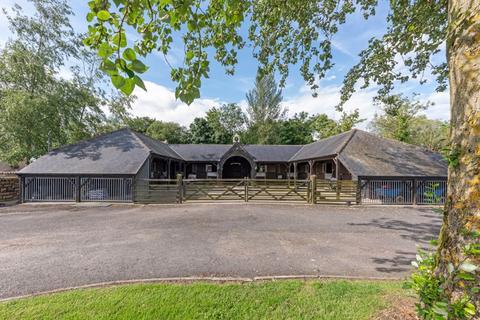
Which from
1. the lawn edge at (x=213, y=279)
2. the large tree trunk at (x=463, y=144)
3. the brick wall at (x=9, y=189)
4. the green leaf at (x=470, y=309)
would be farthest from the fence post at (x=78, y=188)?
the green leaf at (x=470, y=309)

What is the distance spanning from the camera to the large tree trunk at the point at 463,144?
2152mm

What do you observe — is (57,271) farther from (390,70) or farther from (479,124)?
(390,70)

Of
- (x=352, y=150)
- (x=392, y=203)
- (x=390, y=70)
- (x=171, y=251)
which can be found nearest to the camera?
(x=171, y=251)

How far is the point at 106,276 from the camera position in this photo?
466 cm

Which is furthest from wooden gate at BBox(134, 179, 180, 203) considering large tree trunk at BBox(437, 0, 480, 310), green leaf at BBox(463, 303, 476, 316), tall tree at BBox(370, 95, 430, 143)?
tall tree at BBox(370, 95, 430, 143)

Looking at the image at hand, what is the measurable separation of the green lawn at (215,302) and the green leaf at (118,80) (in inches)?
130

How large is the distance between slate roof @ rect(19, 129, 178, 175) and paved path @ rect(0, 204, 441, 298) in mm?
3848

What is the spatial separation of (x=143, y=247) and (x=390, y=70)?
10803mm

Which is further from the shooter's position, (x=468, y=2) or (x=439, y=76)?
(x=439, y=76)

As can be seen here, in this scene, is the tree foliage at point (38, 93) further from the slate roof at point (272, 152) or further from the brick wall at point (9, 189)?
the slate roof at point (272, 152)

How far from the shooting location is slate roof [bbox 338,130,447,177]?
595 inches

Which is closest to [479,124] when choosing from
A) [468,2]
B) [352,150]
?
[468,2]

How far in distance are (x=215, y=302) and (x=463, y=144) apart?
3.84 metres

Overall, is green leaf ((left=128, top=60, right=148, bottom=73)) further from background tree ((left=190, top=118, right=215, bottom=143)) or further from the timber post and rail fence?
background tree ((left=190, top=118, right=215, bottom=143))
